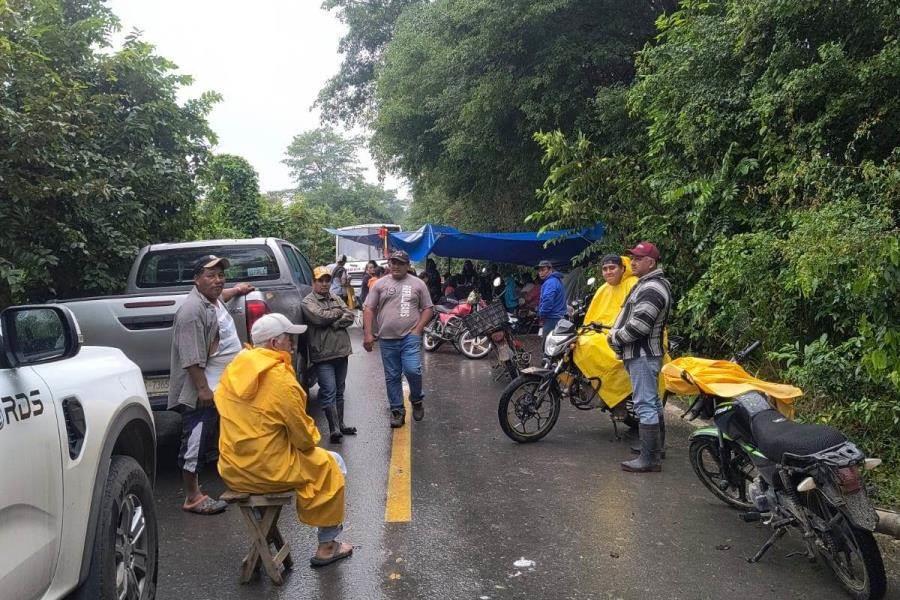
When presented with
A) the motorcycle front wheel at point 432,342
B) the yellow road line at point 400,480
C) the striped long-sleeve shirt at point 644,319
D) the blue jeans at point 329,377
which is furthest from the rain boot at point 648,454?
the motorcycle front wheel at point 432,342

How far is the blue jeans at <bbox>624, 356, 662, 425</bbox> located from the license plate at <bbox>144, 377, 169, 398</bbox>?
3664 mm

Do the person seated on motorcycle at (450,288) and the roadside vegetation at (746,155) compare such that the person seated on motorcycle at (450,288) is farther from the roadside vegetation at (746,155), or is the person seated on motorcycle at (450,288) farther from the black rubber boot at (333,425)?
the black rubber boot at (333,425)

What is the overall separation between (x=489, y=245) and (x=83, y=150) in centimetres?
902

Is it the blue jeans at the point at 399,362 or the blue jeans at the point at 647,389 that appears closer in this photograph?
the blue jeans at the point at 647,389

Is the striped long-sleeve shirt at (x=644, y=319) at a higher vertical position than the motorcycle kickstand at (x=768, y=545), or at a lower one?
higher

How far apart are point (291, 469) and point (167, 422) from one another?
4.19 m

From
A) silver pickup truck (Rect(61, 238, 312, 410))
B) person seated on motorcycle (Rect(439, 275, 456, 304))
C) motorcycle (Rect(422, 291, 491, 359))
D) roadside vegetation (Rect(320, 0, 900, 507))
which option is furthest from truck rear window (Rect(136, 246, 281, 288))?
person seated on motorcycle (Rect(439, 275, 456, 304))

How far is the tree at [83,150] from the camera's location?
264 inches

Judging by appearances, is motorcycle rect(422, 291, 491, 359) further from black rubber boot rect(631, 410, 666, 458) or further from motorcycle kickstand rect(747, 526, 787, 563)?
motorcycle kickstand rect(747, 526, 787, 563)

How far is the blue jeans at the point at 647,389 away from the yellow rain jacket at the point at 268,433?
2.80 meters

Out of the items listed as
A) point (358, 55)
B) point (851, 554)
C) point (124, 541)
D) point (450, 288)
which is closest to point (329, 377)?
point (124, 541)

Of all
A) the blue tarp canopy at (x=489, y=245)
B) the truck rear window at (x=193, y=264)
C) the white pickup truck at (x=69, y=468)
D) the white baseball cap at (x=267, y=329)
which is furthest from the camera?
the blue tarp canopy at (x=489, y=245)

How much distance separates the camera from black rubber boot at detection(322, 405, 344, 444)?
251 inches

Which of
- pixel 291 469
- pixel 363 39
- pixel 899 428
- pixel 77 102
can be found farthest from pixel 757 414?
pixel 363 39
